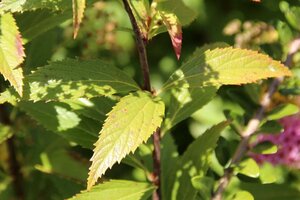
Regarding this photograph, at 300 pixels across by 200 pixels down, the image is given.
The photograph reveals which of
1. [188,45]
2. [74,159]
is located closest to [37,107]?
[74,159]

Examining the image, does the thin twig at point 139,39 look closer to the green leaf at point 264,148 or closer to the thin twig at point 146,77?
the thin twig at point 146,77

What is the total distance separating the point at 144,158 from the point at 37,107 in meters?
0.24

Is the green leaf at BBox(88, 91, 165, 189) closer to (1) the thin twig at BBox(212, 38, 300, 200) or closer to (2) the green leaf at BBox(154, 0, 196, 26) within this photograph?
(2) the green leaf at BBox(154, 0, 196, 26)

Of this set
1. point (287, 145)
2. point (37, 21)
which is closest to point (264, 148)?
point (287, 145)

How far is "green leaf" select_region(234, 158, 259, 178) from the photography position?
117cm

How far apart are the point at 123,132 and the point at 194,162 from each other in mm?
320

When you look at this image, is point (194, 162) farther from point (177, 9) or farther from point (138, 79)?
point (138, 79)

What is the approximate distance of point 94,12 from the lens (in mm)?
1674

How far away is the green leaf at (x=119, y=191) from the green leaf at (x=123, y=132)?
172 mm

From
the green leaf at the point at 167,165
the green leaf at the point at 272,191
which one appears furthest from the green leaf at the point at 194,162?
the green leaf at the point at 272,191

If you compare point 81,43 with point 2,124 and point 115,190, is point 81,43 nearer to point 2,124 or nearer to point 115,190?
point 2,124

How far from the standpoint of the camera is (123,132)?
886mm

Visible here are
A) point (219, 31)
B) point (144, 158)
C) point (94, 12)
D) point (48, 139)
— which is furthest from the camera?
point (219, 31)

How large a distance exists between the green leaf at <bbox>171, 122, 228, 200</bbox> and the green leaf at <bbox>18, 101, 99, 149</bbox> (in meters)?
0.20
